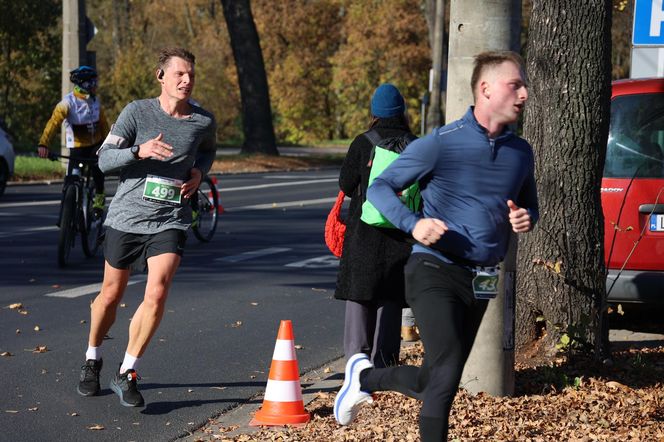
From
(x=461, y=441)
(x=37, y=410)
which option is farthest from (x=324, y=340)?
(x=461, y=441)

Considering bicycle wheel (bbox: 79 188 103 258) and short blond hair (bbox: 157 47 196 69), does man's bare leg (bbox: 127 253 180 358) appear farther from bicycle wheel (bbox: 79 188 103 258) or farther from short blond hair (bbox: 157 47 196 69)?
bicycle wheel (bbox: 79 188 103 258)

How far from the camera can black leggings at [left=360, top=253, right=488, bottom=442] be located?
15.4 ft

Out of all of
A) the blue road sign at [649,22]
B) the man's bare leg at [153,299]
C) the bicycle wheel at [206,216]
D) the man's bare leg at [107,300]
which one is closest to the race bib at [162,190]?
the man's bare leg at [153,299]

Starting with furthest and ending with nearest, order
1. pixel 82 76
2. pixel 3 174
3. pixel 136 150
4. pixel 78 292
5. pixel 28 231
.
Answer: pixel 3 174, pixel 28 231, pixel 82 76, pixel 78 292, pixel 136 150

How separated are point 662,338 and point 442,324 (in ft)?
14.5

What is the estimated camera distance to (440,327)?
470cm

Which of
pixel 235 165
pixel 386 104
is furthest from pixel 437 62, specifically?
pixel 386 104

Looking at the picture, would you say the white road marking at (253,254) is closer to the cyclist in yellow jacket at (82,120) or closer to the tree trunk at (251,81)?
the cyclist in yellow jacket at (82,120)

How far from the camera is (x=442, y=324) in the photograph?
4.70m

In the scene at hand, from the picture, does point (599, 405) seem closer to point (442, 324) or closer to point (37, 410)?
point (442, 324)

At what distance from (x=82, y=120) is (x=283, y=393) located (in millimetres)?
6788

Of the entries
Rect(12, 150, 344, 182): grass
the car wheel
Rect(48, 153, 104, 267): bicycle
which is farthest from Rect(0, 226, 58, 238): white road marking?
Rect(12, 150, 344, 182): grass

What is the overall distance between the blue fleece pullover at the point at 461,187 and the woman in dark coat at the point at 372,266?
1608 millimetres

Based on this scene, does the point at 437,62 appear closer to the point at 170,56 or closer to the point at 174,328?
the point at 174,328
